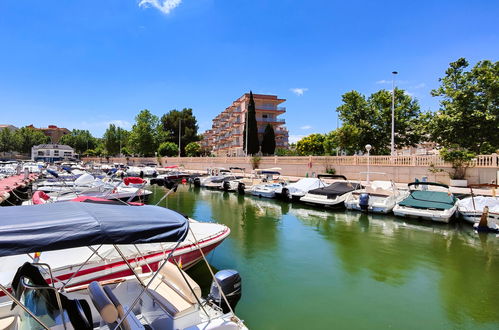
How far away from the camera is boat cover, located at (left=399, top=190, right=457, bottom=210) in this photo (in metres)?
14.9

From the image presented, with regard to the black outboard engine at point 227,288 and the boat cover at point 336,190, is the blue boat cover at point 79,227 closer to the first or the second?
the black outboard engine at point 227,288

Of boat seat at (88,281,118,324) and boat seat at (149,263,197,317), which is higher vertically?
boat seat at (88,281,118,324)

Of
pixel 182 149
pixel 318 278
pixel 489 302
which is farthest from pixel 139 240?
pixel 182 149

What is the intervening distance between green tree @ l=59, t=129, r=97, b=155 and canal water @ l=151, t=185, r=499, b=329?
11538 centimetres

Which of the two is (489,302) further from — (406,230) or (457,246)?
(406,230)

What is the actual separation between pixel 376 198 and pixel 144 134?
67.3 meters

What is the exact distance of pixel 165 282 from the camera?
4.93 meters

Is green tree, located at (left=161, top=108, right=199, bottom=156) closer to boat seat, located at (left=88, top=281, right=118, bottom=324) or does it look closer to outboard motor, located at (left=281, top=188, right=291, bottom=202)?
outboard motor, located at (left=281, top=188, right=291, bottom=202)

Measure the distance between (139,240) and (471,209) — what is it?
16.7 metres

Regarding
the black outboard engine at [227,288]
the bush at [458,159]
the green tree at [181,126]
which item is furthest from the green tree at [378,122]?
A: the green tree at [181,126]

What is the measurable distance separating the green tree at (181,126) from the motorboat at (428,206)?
67797 millimetres

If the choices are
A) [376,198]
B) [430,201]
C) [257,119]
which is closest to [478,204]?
[430,201]

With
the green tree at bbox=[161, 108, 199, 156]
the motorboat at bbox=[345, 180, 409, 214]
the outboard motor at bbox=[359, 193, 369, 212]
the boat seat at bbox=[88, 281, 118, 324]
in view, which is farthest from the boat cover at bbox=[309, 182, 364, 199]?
the green tree at bbox=[161, 108, 199, 156]

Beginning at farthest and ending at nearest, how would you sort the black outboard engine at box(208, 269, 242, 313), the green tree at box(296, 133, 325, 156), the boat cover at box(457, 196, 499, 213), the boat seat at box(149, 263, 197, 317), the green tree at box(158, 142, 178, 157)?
the green tree at box(158, 142, 178, 157) < the green tree at box(296, 133, 325, 156) < the boat cover at box(457, 196, 499, 213) < the black outboard engine at box(208, 269, 242, 313) < the boat seat at box(149, 263, 197, 317)
